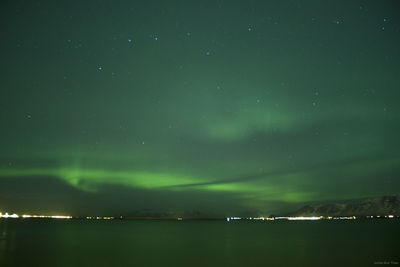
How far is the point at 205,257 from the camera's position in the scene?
36.3 metres

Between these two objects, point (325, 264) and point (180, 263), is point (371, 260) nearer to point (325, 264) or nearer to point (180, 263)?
point (325, 264)

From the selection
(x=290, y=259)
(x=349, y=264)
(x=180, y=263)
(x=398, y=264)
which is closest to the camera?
(x=398, y=264)

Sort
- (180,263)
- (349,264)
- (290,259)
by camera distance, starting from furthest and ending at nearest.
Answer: (290,259) < (180,263) < (349,264)

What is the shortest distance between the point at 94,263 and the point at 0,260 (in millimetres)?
7981

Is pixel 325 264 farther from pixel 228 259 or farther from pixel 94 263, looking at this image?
pixel 94 263

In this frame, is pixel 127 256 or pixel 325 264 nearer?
pixel 325 264

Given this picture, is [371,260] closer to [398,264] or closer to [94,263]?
[398,264]

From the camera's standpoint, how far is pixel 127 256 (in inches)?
1443

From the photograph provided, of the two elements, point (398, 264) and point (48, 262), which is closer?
point (398, 264)

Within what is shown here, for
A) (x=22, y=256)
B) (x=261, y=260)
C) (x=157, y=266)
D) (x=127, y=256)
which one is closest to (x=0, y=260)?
(x=22, y=256)

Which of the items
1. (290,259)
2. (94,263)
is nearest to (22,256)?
(94,263)

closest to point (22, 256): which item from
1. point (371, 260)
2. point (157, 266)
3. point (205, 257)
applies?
point (157, 266)

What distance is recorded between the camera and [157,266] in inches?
1212

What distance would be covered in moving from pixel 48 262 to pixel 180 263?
10778 millimetres
